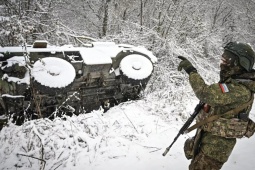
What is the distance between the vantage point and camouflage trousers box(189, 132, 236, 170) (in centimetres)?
252

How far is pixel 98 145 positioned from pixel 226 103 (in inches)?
82.7

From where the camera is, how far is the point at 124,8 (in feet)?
38.6

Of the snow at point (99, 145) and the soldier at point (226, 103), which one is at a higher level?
the soldier at point (226, 103)

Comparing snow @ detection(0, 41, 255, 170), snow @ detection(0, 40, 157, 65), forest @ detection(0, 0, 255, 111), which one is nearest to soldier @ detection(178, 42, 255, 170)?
snow @ detection(0, 41, 255, 170)

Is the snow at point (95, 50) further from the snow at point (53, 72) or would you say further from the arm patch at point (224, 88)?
the arm patch at point (224, 88)

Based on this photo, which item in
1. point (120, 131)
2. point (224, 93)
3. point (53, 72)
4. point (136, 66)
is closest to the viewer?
point (224, 93)

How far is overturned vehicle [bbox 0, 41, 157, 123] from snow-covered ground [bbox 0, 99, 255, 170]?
34cm

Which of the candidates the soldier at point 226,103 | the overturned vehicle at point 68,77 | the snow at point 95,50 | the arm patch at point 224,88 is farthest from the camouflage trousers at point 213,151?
the snow at point 95,50

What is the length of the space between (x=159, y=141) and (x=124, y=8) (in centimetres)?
909

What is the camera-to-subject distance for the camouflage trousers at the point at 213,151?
2.52 m

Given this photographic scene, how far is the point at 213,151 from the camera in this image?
253 cm

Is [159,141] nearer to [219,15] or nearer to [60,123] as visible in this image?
[60,123]

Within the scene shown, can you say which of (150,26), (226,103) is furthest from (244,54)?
(150,26)

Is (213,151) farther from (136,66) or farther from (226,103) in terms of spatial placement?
(136,66)
